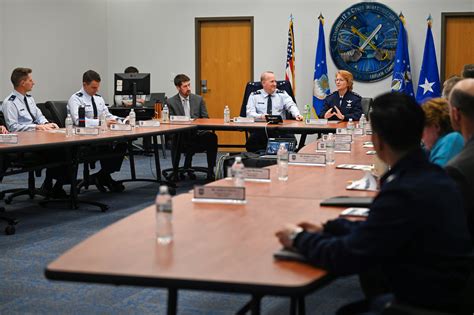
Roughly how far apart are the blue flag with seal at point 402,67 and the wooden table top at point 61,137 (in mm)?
4219

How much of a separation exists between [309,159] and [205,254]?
2.28 m

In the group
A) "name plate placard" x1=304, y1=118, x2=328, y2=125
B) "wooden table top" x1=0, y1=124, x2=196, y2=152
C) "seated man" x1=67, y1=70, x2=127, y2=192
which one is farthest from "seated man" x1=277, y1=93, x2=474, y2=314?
"name plate placard" x1=304, y1=118, x2=328, y2=125

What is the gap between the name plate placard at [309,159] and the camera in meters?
4.19

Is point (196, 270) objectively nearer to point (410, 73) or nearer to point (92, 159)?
point (92, 159)

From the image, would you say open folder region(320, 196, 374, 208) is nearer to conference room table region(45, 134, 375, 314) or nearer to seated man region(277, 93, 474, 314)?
conference room table region(45, 134, 375, 314)

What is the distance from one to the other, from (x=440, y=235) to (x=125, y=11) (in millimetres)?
10521

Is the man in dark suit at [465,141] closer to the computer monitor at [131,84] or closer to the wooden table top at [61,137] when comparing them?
the wooden table top at [61,137]

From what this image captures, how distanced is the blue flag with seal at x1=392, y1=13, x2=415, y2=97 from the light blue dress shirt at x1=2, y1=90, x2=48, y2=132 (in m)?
5.44

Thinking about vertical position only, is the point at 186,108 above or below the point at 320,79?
below

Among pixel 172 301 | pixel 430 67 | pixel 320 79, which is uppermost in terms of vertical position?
pixel 430 67

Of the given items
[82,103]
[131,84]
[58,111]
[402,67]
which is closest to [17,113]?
[58,111]

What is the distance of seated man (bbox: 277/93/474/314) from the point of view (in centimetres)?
184

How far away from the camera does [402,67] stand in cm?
1039

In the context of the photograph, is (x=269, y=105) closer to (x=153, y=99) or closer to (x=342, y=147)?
(x=153, y=99)
